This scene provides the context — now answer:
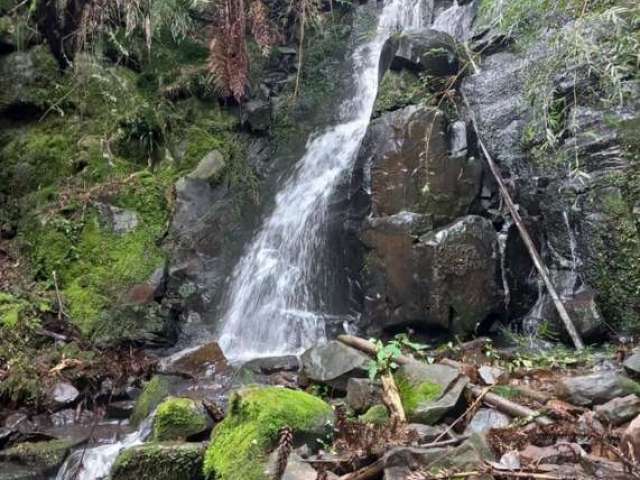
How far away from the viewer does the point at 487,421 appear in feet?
13.0

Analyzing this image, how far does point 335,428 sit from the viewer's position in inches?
157

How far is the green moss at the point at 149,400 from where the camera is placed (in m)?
5.55

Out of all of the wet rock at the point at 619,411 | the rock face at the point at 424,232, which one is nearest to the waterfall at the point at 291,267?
the rock face at the point at 424,232

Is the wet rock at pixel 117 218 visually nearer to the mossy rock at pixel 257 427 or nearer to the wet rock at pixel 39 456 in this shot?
the wet rock at pixel 39 456

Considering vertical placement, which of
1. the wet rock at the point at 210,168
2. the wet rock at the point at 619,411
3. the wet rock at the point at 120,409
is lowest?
the wet rock at the point at 120,409

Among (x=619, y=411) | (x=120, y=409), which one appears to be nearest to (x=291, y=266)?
(x=120, y=409)

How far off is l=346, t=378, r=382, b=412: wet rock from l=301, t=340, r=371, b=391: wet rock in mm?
303

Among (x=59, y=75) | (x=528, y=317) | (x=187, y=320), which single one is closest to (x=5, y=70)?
(x=59, y=75)

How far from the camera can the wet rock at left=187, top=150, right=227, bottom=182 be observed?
358 inches

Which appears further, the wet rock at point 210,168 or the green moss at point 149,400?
the wet rock at point 210,168

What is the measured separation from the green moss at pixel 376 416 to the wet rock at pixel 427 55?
17.9 feet

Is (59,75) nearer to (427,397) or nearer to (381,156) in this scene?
(381,156)

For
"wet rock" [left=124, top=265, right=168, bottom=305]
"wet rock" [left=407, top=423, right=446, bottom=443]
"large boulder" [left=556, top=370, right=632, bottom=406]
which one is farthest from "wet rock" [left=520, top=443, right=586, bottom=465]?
"wet rock" [left=124, top=265, right=168, bottom=305]

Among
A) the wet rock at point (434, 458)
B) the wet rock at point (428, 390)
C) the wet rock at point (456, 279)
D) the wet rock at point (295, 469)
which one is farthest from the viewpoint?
the wet rock at point (456, 279)
